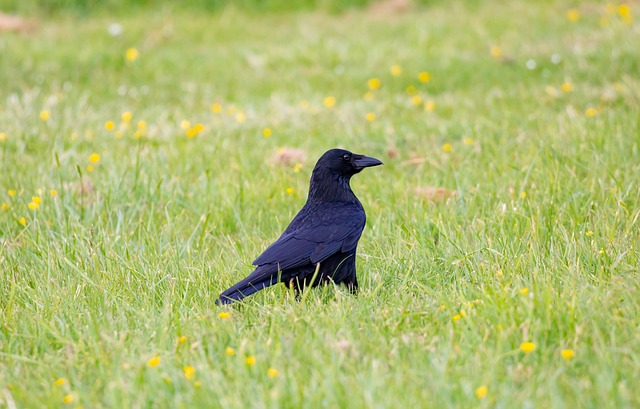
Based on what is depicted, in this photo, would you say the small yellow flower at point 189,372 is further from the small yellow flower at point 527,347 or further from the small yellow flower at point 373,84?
the small yellow flower at point 373,84

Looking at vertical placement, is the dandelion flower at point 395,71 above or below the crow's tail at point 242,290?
above

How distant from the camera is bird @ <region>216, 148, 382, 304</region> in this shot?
365 centimetres

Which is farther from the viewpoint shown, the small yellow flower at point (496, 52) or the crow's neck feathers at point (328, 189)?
the small yellow flower at point (496, 52)

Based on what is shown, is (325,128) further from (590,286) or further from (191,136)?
(590,286)

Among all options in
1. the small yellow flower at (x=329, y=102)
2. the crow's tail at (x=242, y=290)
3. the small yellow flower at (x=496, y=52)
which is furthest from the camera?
the small yellow flower at (x=496, y=52)

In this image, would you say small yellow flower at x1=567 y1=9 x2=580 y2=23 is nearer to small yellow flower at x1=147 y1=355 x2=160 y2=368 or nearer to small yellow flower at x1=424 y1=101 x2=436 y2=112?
small yellow flower at x1=424 y1=101 x2=436 y2=112

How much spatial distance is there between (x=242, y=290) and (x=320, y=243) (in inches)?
20.8

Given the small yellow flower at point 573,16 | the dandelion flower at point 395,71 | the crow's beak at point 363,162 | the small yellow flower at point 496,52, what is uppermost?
the small yellow flower at point 573,16

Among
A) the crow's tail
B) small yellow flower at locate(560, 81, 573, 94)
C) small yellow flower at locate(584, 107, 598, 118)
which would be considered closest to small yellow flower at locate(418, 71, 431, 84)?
small yellow flower at locate(560, 81, 573, 94)

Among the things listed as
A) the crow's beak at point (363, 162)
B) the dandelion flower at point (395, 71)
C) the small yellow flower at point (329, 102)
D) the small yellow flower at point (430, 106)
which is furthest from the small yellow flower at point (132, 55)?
the crow's beak at point (363, 162)

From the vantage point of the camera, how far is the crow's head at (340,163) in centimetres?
435

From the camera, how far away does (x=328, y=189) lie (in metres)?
4.33

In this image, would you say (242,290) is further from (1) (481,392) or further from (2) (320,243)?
(1) (481,392)

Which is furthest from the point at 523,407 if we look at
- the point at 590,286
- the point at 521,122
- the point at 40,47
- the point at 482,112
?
the point at 40,47
